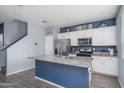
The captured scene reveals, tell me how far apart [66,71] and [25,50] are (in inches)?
127

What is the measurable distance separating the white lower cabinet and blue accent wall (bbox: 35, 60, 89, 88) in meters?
1.94

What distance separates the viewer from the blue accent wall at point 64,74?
97.6 inches

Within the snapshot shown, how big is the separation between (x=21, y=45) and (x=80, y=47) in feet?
10.7

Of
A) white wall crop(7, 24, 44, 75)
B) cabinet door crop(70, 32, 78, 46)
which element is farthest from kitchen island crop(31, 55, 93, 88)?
cabinet door crop(70, 32, 78, 46)

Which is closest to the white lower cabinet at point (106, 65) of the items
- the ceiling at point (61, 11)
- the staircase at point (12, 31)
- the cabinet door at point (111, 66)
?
the cabinet door at point (111, 66)

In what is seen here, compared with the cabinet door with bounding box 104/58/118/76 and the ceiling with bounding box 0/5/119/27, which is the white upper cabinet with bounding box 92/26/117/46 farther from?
the cabinet door with bounding box 104/58/118/76

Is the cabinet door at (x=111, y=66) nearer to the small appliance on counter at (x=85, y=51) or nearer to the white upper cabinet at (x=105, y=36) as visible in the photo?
the white upper cabinet at (x=105, y=36)

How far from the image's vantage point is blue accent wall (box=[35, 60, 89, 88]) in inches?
97.6

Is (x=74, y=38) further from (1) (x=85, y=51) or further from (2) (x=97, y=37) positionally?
(2) (x=97, y=37)

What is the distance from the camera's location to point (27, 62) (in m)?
5.21

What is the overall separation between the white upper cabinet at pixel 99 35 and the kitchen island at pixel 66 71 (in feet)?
5.69

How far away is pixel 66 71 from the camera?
2793 mm
